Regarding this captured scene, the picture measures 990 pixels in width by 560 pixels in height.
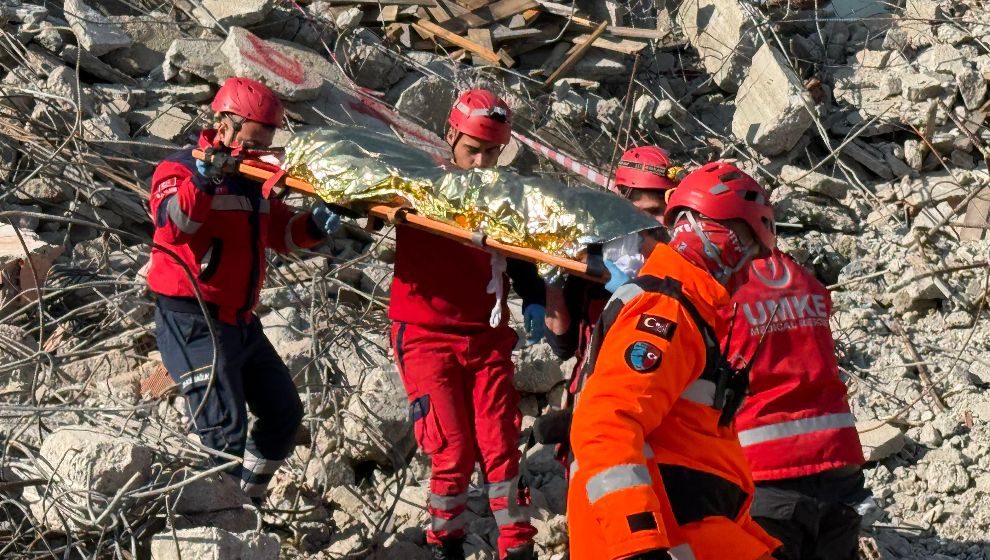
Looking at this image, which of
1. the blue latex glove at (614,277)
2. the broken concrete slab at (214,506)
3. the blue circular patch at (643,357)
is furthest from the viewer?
the broken concrete slab at (214,506)

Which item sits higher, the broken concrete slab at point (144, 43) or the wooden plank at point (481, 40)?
the wooden plank at point (481, 40)

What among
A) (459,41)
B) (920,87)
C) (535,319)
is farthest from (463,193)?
(920,87)

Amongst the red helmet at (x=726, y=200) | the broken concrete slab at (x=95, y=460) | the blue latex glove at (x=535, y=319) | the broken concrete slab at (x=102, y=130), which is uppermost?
the red helmet at (x=726, y=200)

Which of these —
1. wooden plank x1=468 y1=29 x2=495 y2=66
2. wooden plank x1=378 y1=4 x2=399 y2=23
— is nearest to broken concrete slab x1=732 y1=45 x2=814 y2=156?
wooden plank x1=468 y1=29 x2=495 y2=66

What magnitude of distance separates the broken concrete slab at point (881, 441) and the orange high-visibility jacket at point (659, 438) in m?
2.87

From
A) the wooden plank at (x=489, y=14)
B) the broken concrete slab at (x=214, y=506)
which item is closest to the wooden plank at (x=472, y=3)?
the wooden plank at (x=489, y=14)

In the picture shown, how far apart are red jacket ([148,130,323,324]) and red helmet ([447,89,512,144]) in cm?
86

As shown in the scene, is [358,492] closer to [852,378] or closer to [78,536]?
[78,536]

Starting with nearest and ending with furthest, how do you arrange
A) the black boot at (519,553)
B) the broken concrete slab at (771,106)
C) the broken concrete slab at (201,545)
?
the broken concrete slab at (201,545) < the black boot at (519,553) < the broken concrete slab at (771,106)

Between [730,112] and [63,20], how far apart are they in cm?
449

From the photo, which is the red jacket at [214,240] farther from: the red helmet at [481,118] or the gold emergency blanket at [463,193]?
the red helmet at [481,118]

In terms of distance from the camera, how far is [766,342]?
4.32 metres

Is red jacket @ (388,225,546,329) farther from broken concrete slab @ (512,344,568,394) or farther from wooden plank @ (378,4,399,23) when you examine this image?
wooden plank @ (378,4,399,23)

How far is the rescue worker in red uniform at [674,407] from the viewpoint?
3016mm
